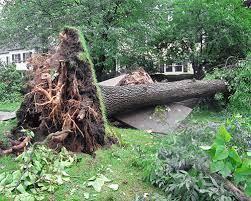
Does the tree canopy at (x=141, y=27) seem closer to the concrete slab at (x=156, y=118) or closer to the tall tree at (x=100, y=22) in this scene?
the tall tree at (x=100, y=22)

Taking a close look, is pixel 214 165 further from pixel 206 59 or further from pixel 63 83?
pixel 206 59

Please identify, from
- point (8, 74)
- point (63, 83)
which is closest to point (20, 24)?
point (8, 74)

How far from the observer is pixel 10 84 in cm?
1595

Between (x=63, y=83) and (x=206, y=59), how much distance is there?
10331mm

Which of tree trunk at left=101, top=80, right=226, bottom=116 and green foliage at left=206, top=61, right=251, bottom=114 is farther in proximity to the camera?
green foliage at left=206, top=61, right=251, bottom=114

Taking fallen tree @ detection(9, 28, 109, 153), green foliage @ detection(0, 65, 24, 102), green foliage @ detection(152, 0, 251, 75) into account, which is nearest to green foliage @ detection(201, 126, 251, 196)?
fallen tree @ detection(9, 28, 109, 153)

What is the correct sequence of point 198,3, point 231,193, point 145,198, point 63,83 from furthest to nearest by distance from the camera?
point 198,3
point 63,83
point 145,198
point 231,193

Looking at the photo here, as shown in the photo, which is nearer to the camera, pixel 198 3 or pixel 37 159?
pixel 37 159

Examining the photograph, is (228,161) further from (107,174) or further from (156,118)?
(156,118)

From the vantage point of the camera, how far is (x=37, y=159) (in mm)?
4625

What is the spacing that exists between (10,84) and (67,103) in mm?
10906

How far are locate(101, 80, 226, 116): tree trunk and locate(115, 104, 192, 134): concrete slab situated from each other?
0.22 metres

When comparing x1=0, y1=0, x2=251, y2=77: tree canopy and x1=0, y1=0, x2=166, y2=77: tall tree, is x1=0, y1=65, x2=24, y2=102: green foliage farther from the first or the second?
x1=0, y1=0, x2=166, y2=77: tall tree

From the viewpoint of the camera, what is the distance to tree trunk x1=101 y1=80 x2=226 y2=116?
8.06 m
